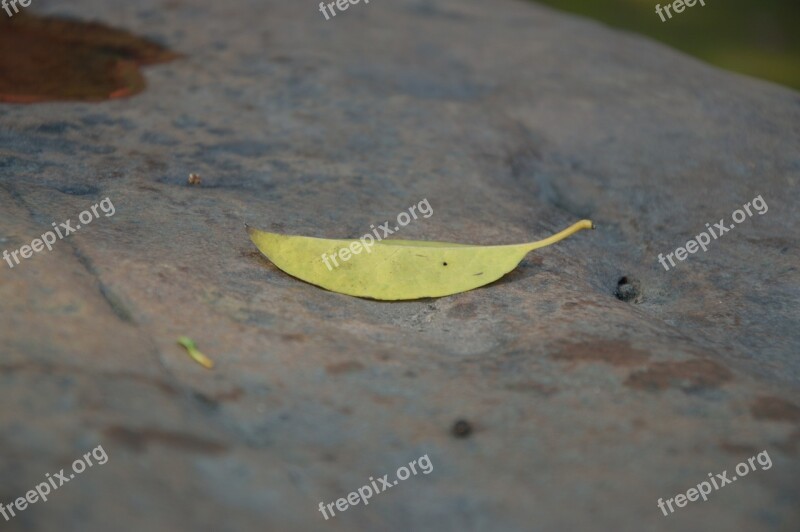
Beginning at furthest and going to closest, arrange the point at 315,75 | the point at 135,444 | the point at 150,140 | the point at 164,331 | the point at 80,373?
1. the point at 315,75
2. the point at 150,140
3. the point at 164,331
4. the point at 80,373
5. the point at 135,444

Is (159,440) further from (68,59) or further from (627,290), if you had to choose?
(68,59)

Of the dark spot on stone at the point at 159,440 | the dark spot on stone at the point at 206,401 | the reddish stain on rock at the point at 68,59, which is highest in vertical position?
the reddish stain on rock at the point at 68,59

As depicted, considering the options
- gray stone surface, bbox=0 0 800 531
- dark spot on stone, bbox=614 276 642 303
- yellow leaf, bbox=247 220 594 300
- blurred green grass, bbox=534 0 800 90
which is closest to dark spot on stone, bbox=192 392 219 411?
gray stone surface, bbox=0 0 800 531

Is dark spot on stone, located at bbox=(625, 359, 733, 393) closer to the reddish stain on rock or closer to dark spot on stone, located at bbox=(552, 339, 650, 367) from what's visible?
dark spot on stone, located at bbox=(552, 339, 650, 367)

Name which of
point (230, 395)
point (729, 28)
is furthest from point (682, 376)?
point (729, 28)

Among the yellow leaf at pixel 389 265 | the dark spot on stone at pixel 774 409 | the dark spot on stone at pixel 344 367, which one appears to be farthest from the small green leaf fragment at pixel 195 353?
the dark spot on stone at pixel 774 409

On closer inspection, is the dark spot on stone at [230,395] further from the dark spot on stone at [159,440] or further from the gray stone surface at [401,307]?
the dark spot on stone at [159,440]

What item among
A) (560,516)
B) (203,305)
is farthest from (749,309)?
(203,305)

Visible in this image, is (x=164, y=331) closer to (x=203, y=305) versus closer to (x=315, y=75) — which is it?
(x=203, y=305)
